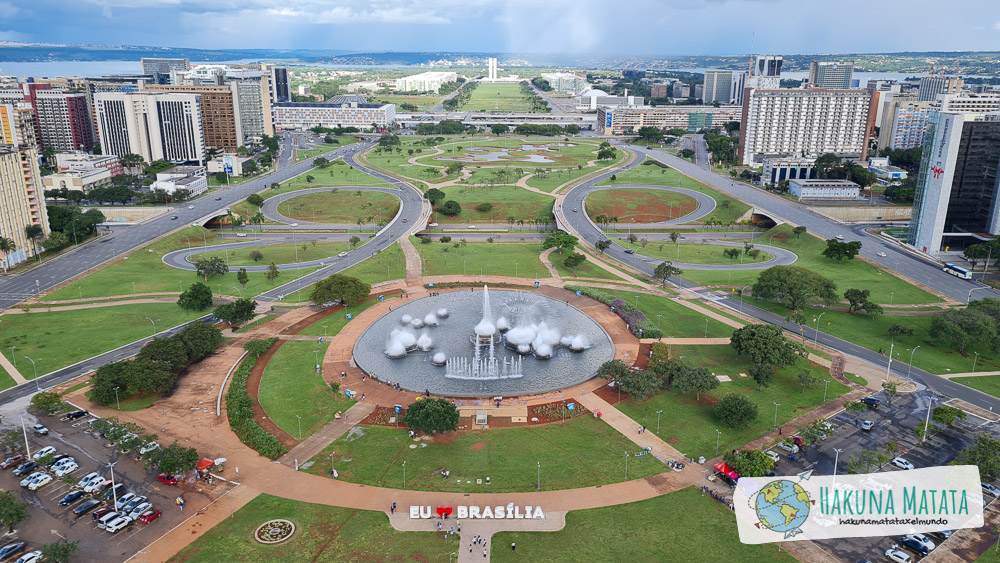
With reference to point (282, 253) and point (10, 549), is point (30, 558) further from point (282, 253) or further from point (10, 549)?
point (282, 253)

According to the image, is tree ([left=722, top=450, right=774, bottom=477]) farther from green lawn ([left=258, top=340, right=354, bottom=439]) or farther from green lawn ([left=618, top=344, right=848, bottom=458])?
green lawn ([left=258, top=340, right=354, bottom=439])

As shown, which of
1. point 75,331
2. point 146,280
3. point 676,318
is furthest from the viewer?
point 146,280

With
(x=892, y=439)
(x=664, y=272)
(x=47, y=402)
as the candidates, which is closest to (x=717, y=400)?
(x=892, y=439)

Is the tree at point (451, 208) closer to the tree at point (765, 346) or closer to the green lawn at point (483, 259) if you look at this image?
the green lawn at point (483, 259)

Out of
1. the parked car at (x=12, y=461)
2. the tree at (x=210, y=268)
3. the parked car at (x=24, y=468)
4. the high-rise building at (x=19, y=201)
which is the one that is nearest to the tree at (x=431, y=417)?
the parked car at (x=24, y=468)

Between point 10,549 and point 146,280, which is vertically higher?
point 146,280

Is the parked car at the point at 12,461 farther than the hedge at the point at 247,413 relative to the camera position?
No

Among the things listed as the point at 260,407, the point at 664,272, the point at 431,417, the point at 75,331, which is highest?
the point at 664,272
